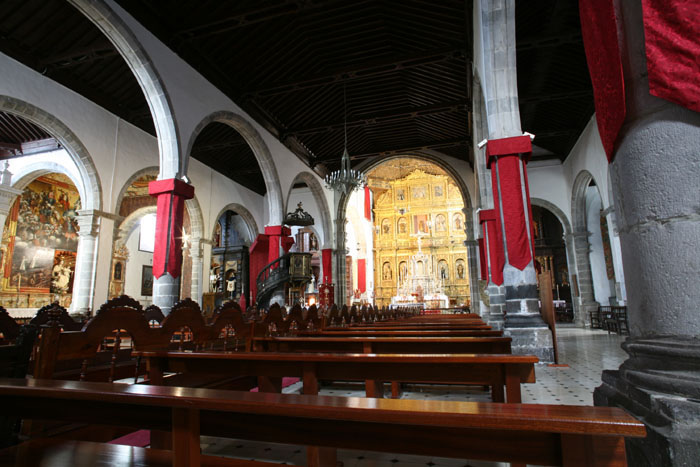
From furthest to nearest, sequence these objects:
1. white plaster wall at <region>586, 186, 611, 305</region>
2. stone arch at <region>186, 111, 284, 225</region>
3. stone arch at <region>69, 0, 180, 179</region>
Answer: white plaster wall at <region>586, 186, 611, 305</region>
stone arch at <region>186, 111, 284, 225</region>
stone arch at <region>69, 0, 180, 179</region>

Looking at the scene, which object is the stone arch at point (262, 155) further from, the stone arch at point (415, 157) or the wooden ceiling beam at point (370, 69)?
the stone arch at point (415, 157)

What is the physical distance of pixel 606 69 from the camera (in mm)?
1780

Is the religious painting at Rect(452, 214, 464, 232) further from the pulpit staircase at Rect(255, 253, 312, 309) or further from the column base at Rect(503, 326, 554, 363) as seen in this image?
the column base at Rect(503, 326, 554, 363)

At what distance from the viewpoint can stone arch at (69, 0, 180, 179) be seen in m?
6.27

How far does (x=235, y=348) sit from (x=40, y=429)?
173cm

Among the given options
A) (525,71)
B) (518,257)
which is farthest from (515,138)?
(525,71)

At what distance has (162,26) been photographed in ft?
24.2

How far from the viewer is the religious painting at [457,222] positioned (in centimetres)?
2277

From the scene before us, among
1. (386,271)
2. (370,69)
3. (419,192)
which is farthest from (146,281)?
(419,192)

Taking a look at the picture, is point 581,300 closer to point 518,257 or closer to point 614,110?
point 518,257

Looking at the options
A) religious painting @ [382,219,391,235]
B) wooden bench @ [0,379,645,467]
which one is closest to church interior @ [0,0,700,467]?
wooden bench @ [0,379,645,467]

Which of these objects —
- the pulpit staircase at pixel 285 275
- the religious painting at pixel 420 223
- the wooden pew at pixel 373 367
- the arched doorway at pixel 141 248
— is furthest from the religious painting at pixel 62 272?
the religious painting at pixel 420 223

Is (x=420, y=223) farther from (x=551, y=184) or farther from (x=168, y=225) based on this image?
(x=168, y=225)

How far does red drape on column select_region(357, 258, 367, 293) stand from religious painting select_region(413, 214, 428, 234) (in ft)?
12.1
